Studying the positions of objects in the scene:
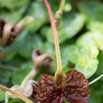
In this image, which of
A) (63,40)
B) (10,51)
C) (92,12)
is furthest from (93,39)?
(10,51)

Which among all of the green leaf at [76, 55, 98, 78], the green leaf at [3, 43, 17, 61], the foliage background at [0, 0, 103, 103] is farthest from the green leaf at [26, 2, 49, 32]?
the green leaf at [76, 55, 98, 78]

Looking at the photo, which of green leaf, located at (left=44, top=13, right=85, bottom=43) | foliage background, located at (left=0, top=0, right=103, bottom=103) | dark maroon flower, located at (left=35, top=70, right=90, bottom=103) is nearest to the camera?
dark maroon flower, located at (left=35, top=70, right=90, bottom=103)

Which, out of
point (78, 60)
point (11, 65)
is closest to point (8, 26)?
point (11, 65)

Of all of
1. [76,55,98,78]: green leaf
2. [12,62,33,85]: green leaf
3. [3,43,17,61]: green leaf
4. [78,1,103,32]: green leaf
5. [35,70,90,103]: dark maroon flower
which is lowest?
[35,70,90,103]: dark maroon flower

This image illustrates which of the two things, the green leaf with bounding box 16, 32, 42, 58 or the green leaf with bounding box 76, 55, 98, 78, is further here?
the green leaf with bounding box 16, 32, 42, 58

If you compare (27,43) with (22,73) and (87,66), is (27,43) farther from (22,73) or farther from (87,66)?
(87,66)

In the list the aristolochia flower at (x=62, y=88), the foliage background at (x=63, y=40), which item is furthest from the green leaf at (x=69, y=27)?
the aristolochia flower at (x=62, y=88)

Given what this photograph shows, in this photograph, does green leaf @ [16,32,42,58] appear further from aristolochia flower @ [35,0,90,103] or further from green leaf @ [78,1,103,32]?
aristolochia flower @ [35,0,90,103]
